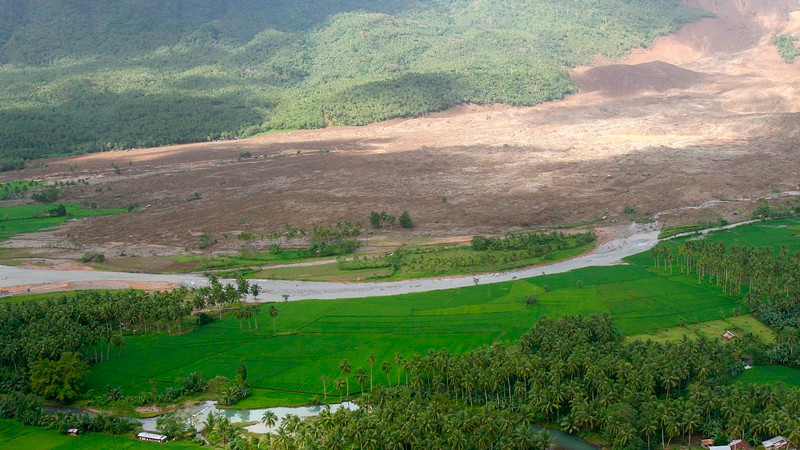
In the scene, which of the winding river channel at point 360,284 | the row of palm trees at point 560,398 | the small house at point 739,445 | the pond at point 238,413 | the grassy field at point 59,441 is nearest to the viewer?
the small house at point 739,445

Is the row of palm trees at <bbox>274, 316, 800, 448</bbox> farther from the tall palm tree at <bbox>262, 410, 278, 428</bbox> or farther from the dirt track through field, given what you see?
the dirt track through field

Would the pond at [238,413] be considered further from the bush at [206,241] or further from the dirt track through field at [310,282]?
the bush at [206,241]

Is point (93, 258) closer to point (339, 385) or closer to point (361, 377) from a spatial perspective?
point (339, 385)

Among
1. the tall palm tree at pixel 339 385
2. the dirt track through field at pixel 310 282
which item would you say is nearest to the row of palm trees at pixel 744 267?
the dirt track through field at pixel 310 282

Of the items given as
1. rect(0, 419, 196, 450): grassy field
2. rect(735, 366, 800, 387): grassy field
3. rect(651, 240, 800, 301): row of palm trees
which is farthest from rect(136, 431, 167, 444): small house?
rect(651, 240, 800, 301): row of palm trees

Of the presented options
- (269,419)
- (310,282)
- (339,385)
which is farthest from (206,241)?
(269,419)

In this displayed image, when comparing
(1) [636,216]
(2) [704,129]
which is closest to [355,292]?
(1) [636,216]
